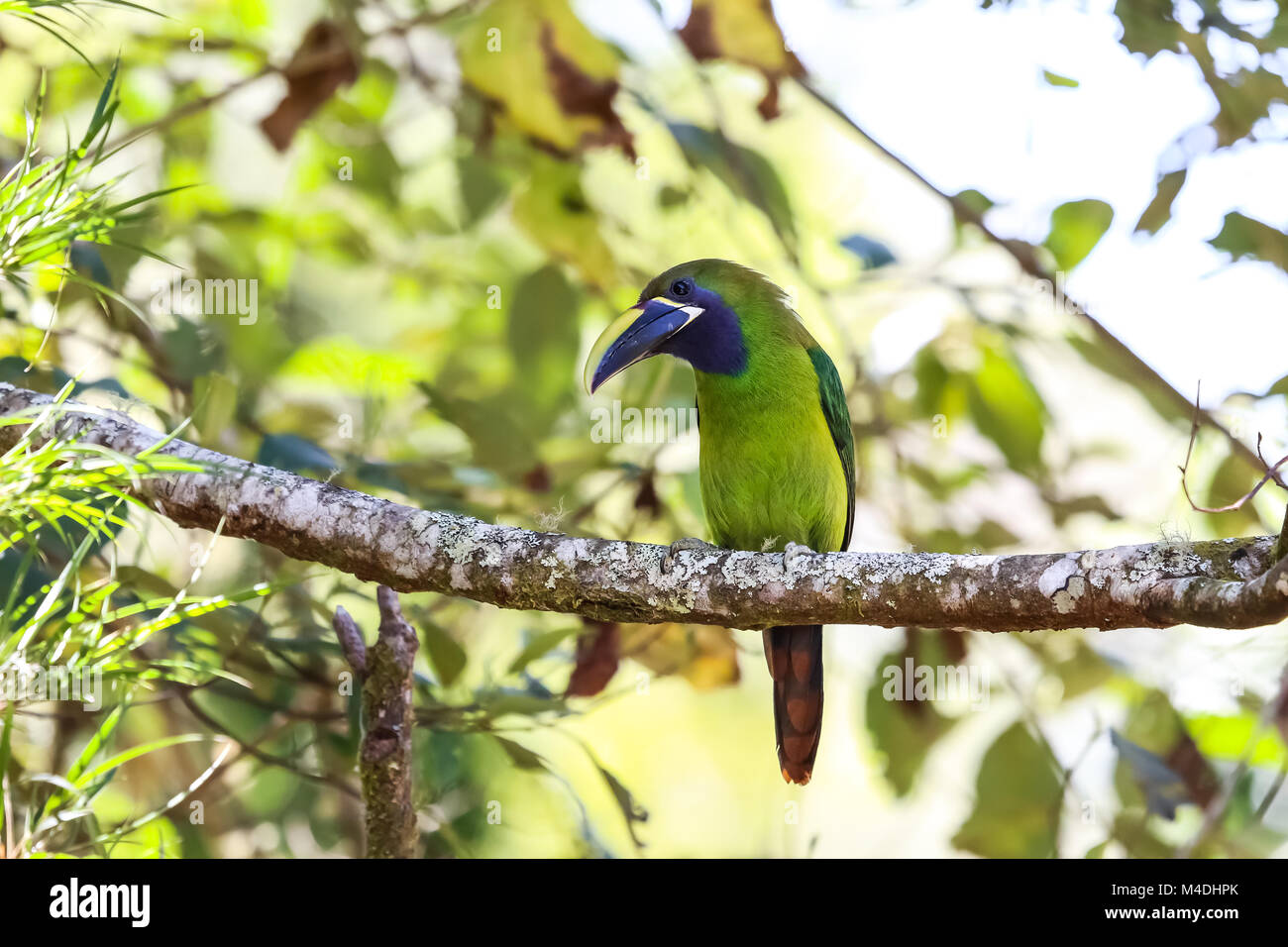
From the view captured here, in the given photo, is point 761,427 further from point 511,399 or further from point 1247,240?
point 1247,240

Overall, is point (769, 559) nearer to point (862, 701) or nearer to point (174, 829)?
point (862, 701)

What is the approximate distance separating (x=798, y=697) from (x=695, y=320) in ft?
3.91

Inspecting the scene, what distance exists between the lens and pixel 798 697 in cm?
311

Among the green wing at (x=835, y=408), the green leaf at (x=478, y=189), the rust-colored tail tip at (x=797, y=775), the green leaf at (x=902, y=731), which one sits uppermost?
the green leaf at (x=478, y=189)

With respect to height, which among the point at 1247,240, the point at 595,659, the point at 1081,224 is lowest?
the point at 595,659

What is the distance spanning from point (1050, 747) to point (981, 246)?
165cm

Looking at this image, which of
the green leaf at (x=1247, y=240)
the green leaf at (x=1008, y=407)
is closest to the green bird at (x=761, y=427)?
the green leaf at (x=1008, y=407)

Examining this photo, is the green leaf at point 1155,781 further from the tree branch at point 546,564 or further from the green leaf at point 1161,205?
the green leaf at point 1161,205

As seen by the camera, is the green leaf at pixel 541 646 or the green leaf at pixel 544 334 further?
the green leaf at pixel 544 334

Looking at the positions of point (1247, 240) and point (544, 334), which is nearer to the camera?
point (1247, 240)

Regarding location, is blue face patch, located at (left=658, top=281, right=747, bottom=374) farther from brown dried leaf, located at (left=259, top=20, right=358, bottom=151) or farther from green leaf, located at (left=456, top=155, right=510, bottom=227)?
brown dried leaf, located at (left=259, top=20, right=358, bottom=151)

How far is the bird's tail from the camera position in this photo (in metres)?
3.10

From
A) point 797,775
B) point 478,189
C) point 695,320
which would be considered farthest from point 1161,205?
point 478,189

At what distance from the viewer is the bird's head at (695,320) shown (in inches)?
123
